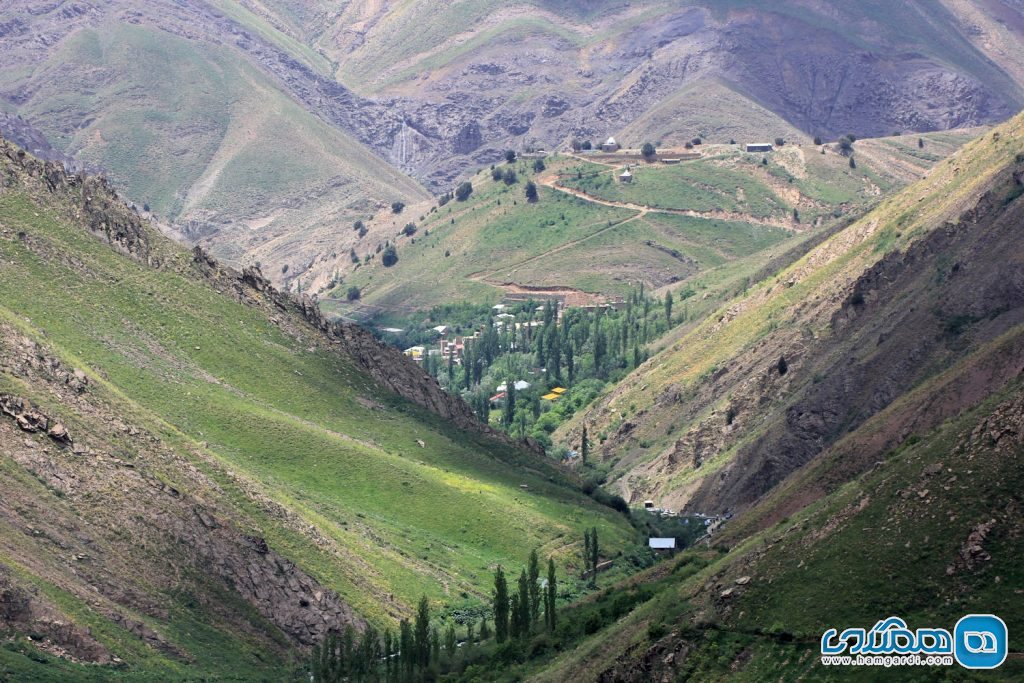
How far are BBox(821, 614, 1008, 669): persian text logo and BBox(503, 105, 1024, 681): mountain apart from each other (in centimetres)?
58

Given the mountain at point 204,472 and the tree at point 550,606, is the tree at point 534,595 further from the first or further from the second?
the mountain at point 204,472

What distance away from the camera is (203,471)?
110 meters

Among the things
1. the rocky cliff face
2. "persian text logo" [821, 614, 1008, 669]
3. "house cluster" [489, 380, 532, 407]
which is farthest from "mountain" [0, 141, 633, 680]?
"house cluster" [489, 380, 532, 407]

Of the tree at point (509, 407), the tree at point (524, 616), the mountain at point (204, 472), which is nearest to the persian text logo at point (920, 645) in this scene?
the tree at point (524, 616)

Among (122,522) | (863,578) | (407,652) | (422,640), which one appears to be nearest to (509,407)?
(122,522)

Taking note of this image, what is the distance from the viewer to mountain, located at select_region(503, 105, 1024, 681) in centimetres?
7144

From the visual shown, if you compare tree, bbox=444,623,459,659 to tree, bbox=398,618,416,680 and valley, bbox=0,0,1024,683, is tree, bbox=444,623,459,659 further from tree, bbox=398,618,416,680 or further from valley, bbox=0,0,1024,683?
tree, bbox=398,618,416,680

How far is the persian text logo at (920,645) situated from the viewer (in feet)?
214

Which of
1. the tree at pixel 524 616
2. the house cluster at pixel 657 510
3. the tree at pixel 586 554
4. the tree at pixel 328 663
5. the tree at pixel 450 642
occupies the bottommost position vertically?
the tree at pixel 328 663

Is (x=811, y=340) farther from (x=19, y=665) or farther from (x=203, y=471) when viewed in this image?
(x=19, y=665)

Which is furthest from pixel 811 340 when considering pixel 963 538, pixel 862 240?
pixel 963 538

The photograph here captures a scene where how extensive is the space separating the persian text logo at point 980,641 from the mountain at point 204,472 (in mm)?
39085

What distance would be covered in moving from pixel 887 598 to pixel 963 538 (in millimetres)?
3624

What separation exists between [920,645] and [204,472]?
54.0 metres
